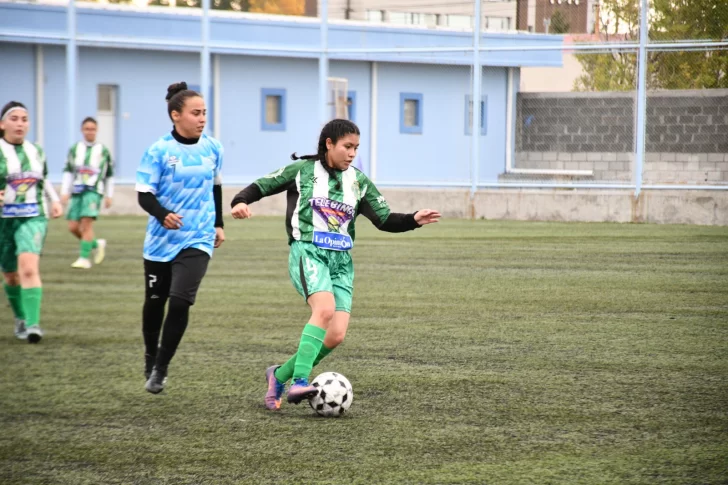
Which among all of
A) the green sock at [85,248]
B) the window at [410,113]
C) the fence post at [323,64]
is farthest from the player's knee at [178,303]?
the window at [410,113]

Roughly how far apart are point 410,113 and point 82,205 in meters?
13.4

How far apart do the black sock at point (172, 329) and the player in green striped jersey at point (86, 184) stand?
8126 millimetres

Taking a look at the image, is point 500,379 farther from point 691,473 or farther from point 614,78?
point 614,78

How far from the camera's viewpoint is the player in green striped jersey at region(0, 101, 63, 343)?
8891mm

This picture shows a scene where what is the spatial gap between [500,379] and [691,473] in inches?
90.4

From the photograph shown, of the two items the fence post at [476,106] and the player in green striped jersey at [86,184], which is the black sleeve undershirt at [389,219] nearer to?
the player in green striped jersey at [86,184]

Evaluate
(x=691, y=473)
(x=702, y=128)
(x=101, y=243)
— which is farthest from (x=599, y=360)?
(x=702, y=128)

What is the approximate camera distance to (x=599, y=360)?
7.36 metres

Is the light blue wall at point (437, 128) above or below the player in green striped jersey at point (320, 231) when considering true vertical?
above

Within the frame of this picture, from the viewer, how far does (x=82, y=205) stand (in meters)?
14.4

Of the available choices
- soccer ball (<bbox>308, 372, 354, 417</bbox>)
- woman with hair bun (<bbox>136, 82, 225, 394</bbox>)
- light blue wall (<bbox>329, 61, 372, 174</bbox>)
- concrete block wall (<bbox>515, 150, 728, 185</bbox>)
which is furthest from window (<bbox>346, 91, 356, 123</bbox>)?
soccer ball (<bbox>308, 372, 354, 417</bbox>)

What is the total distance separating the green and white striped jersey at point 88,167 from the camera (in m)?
14.4

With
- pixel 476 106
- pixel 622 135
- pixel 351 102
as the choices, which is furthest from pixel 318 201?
pixel 351 102

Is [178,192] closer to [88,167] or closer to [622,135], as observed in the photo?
[88,167]
